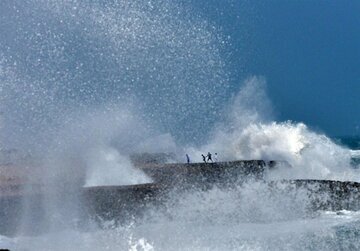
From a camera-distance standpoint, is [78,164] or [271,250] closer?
[271,250]

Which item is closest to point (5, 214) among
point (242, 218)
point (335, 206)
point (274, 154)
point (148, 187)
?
point (148, 187)

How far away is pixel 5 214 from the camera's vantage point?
60.0 feet

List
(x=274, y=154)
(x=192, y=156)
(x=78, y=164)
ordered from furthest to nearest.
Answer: (x=192, y=156) → (x=274, y=154) → (x=78, y=164)

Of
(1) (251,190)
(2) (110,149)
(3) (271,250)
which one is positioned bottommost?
(3) (271,250)

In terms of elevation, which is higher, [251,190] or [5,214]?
[251,190]

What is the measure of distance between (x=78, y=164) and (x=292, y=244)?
45.5 ft

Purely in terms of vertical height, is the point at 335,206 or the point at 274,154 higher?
the point at 274,154

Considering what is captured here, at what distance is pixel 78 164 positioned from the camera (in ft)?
89.1

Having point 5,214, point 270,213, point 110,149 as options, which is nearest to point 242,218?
point 270,213

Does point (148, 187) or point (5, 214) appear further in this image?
point (148, 187)

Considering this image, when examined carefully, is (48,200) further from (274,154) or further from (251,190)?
(274,154)

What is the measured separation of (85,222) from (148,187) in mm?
3164

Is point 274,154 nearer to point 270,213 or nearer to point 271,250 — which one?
point 270,213

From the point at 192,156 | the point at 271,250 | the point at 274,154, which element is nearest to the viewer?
the point at 271,250
